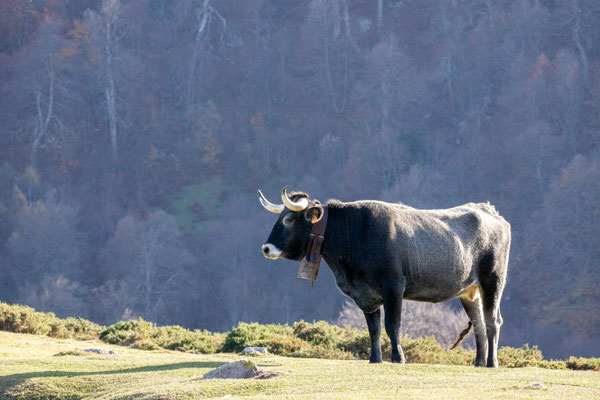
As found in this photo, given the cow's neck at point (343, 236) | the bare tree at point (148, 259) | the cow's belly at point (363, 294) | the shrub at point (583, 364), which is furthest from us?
the bare tree at point (148, 259)

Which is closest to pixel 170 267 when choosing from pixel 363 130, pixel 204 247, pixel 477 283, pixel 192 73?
pixel 204 247

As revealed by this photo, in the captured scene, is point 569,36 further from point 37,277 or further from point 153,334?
point 153,334

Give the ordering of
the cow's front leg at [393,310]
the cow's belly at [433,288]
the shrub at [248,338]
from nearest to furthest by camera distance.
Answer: the cow's front leg at [393,310] → the cow's belly at [433,288] → the shrub at [248,338]

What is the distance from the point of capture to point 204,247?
13862cm

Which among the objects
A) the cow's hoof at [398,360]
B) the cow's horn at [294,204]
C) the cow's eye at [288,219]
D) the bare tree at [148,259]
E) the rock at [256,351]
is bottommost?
Result: the bare tree at [148,259]

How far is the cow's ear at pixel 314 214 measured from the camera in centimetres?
2027

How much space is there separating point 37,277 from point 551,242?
5894cm

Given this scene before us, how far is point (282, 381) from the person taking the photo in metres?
17.2

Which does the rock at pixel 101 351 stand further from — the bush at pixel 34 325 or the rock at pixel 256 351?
the bush at pixel 34 325

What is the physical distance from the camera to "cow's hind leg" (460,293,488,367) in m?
21.2

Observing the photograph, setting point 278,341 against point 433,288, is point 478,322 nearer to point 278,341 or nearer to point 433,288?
point 433,288

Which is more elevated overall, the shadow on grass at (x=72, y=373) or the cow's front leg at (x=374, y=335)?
the cow's front leg at (x=374, y=335)

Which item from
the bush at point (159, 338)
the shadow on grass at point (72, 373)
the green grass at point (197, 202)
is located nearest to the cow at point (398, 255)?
the shadow on grass at point (72, 373)

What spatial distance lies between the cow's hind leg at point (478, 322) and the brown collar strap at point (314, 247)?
3.28 metres
